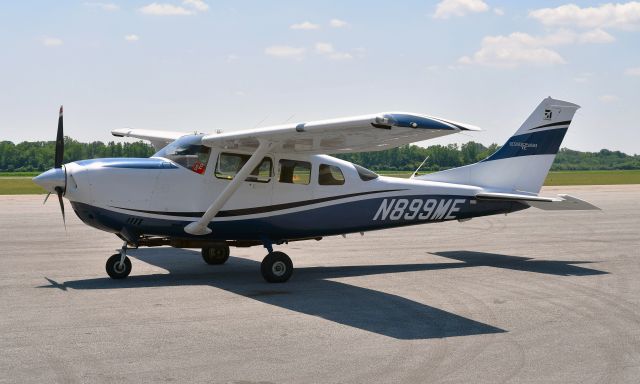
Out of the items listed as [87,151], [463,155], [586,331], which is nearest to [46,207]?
[87,151]

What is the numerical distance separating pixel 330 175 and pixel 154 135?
454 cm

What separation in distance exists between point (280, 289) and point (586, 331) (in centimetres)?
472

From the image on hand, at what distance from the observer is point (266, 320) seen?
9344mm

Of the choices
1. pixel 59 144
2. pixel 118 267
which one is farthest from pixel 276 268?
pixel 59 144

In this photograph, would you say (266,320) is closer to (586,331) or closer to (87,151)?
(586,331)

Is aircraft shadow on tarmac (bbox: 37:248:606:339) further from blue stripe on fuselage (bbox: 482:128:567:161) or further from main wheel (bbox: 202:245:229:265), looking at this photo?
blue stripe on fuselage (bbox: 482:128:567:161)

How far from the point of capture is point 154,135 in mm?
15703

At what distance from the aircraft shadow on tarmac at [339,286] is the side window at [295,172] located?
5.56 ft

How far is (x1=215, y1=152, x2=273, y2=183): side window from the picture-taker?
12391 millimetres

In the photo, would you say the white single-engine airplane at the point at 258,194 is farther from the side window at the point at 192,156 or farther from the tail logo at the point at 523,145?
the tail logo at the point at 523,145

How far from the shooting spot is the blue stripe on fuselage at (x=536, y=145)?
50.0 ft

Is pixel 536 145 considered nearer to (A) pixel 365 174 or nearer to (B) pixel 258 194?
(A) pixel 365 174

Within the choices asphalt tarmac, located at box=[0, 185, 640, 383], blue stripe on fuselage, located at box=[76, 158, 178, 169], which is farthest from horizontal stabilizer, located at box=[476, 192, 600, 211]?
blue stripe on fuselage, located at box=[76, 158, 178, 169]

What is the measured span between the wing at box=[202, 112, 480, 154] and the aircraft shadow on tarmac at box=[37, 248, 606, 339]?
226cm
